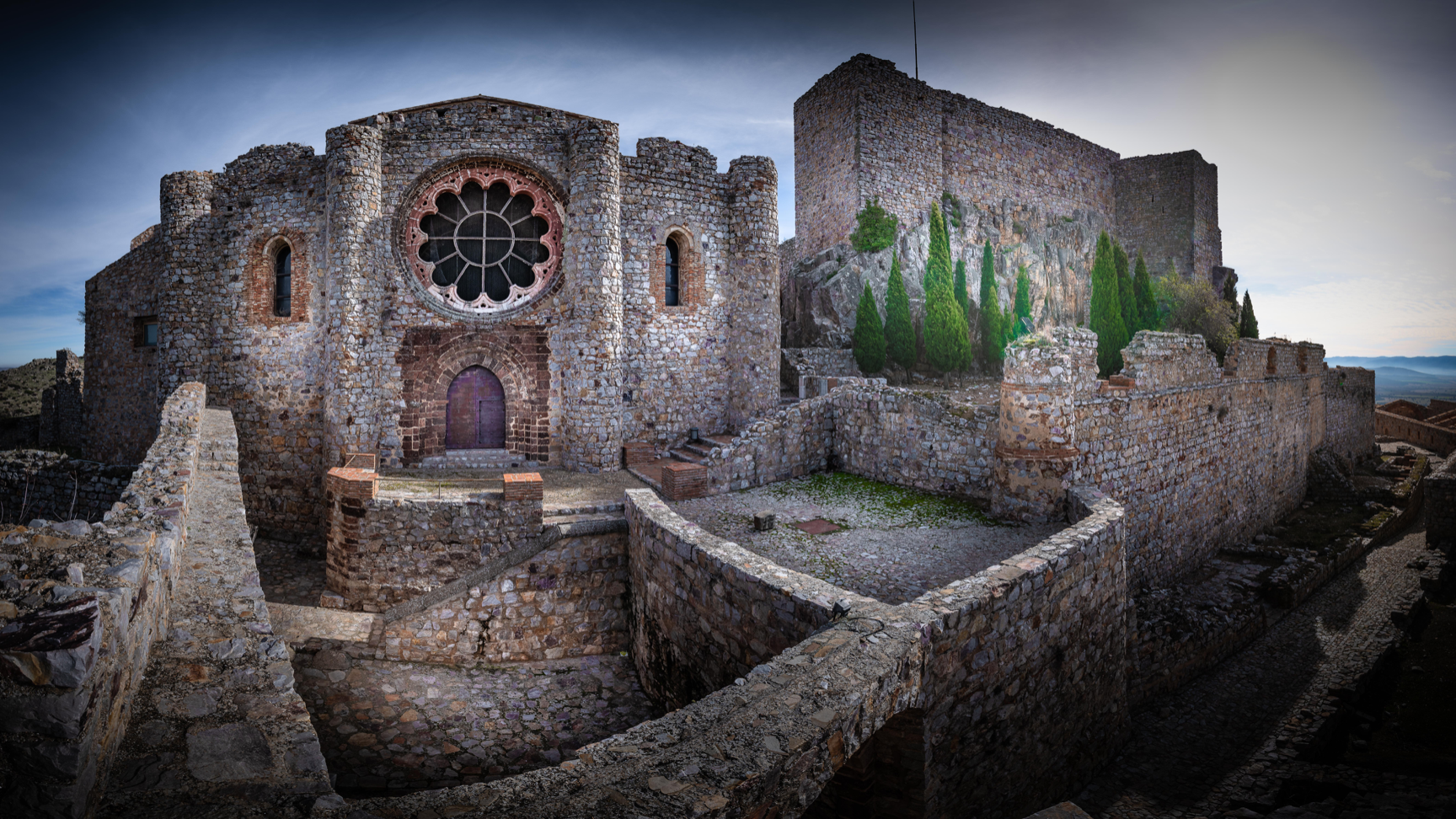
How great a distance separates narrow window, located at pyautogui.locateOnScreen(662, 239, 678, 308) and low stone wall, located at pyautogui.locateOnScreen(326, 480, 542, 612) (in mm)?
6934

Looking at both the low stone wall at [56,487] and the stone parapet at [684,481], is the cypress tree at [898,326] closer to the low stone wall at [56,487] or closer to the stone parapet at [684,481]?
the stone parapet at [684,481]

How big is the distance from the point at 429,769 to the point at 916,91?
2575 cm

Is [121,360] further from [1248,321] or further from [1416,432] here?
[1416,432]

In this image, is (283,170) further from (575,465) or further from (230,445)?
(575,465)

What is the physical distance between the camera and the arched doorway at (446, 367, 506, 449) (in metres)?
13.8

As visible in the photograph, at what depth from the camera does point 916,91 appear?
24516mm

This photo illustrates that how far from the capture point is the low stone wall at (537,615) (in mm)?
8867

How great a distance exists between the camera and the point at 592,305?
13.3 metres

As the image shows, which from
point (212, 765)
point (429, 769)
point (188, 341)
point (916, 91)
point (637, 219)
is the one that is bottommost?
point (429, 769)

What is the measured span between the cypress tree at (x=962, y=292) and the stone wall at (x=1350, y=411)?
36.5 feet

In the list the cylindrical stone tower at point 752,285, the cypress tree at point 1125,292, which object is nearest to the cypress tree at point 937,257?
the cypress tree at point 1125,292

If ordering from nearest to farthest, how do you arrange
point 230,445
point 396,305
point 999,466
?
1. point 999,466
2. point 230,445
3. point 396,305

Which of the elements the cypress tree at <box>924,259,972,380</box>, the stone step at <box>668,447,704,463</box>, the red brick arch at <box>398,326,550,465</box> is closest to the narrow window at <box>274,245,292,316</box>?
the red brick arch at <box>398,326,550,465</box>

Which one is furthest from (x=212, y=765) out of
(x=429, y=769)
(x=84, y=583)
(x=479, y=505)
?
(x=479, y=505)
